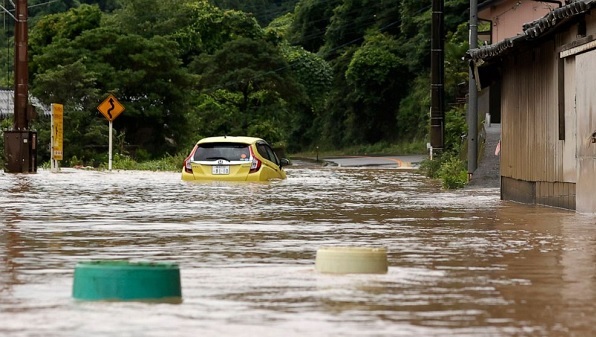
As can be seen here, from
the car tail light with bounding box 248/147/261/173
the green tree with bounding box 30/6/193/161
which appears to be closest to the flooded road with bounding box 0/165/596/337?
the car tail light with bounding box 248/147/261/173

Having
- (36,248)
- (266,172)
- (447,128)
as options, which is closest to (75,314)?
(36,248)

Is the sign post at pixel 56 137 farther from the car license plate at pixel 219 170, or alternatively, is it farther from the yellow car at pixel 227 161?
the car license plate at pixel 219 170

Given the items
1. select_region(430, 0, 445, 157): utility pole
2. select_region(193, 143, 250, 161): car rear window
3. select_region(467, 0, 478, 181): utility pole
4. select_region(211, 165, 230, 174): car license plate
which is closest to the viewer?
select_region(211, 165, 230, 174): car license plate

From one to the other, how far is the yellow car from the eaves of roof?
25.0 ft

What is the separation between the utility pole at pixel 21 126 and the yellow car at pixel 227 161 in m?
9.07

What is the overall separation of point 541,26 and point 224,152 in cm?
1242

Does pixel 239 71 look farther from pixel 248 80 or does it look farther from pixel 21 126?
pixel 21 126

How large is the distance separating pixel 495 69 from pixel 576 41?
839cm

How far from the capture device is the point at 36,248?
507 inches

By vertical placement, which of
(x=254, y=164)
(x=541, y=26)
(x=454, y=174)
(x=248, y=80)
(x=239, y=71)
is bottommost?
(x=454, y=174)

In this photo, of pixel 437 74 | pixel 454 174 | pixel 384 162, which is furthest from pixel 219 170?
pixel 384 162

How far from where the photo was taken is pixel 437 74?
38500 mm

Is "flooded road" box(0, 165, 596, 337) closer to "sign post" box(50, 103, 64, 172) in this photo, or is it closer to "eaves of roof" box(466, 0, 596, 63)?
"eaves of roof" box(466, 0, 596, 63)

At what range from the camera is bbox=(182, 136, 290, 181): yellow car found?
3014 centimetres
